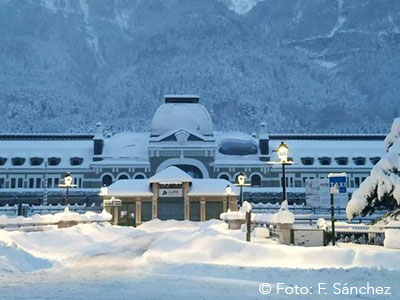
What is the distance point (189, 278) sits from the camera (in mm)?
15258

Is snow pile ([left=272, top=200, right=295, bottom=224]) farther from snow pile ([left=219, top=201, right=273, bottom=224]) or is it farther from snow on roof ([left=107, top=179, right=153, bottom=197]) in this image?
snow on roof ([left=107, top=179, right=153, bottom=197])

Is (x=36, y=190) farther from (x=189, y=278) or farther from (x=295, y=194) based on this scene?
(x=189, y=278)

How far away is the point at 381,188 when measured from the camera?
72.7ft

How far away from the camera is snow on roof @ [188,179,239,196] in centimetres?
6116

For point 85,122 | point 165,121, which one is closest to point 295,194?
point 165,121

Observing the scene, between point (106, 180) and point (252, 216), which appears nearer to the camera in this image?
point (252, 216)

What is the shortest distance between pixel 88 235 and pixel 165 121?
5093 centimetres

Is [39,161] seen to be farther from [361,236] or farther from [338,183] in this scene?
[338,183]

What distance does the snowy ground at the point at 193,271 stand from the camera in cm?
1270

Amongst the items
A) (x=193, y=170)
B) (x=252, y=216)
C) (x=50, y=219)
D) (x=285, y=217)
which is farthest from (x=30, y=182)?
(x=285, y=217)

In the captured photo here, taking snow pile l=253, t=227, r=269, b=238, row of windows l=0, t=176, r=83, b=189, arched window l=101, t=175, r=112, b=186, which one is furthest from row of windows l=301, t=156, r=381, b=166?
snow pile l=253, t=227, r=269, b=238

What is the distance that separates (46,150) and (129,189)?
24702 mm

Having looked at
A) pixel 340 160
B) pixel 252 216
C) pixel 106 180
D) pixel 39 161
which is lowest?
pixel 252 216

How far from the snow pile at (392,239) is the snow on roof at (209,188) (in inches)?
1525
